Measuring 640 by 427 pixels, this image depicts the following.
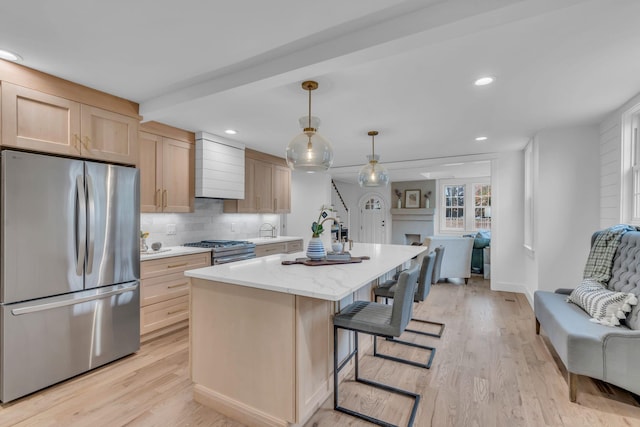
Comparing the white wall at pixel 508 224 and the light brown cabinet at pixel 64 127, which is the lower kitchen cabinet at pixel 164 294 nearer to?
the light brown cabinet at pixel 64 127

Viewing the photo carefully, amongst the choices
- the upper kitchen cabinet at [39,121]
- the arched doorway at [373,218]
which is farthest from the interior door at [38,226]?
the arched doorway at [373,218]

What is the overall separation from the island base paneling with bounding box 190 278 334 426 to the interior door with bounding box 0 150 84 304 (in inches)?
42.2

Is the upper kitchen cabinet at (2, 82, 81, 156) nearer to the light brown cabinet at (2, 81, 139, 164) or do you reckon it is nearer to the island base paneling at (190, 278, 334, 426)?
the light brown cabinet at (2, 81, 139, 164)

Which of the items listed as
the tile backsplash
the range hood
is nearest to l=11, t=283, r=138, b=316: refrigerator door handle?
the tile backsplash

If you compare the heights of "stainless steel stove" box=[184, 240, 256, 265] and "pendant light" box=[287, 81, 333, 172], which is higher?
"pendant light" box=[287, 81, 333, 172]

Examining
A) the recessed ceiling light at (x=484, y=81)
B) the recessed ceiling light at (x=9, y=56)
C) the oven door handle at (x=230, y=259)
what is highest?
the recessed ceiling light at (x=9, y=56)

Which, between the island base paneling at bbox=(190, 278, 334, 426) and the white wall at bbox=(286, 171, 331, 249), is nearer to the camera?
the island base paneling at bbox=(190, 278, 334, 426)

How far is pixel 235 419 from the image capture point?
190 cm

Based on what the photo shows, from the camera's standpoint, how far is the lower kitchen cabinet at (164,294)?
2.99m

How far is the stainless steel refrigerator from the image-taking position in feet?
6.79

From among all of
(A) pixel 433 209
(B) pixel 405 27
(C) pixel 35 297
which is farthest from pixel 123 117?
(A) pixel 433 209

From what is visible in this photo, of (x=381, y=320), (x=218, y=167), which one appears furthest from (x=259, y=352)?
(x=218, y=167)

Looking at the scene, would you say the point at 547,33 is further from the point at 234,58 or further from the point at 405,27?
the point at 234,58

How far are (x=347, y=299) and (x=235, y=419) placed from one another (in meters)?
1.07
